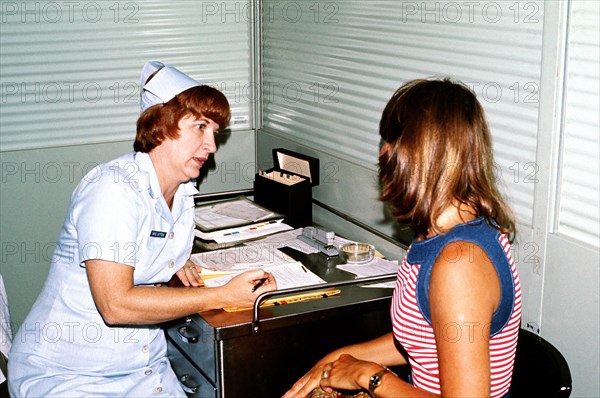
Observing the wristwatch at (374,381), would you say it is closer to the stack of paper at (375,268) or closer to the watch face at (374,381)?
the watch face at (374,381)

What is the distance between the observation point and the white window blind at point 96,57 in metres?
3.13

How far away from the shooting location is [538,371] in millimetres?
1718

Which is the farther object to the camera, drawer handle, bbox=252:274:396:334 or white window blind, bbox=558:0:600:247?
drawer handle, bbox=252:274:396:334

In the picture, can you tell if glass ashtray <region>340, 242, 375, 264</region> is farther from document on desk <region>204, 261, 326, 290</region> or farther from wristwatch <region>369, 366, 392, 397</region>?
wristwatch <region>369, 366, 392, 397</region>

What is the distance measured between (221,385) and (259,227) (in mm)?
859

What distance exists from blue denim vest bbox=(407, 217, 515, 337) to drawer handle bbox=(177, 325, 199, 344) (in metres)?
0.90

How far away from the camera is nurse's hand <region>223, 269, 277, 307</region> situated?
208cm

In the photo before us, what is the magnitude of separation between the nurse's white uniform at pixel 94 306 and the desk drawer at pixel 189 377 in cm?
6

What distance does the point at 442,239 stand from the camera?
1515 mm

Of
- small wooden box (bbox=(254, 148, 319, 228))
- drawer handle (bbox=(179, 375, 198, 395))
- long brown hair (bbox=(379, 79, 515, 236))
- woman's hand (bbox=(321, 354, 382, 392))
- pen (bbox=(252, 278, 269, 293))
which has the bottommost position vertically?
drawer handle (bbox=(179, 375, 198, 395))

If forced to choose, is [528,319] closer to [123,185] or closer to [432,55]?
[432,55]

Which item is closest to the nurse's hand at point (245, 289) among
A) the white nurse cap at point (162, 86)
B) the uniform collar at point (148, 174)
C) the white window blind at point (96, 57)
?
the uniform collar at point (148, 174)

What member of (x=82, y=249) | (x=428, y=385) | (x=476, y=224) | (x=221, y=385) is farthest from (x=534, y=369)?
(x=82, y=249)

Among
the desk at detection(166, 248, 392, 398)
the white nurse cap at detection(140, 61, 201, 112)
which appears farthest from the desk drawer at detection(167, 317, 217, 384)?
the white nurse cap at detection(140, 61, 201, 112)
